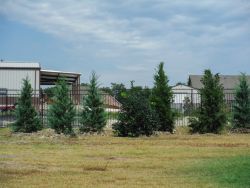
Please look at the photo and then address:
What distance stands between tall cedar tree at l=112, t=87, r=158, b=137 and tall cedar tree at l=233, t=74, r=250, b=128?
5261 mm

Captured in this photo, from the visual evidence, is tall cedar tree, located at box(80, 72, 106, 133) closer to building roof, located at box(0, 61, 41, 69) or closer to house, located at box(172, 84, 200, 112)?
house, located at box(172, 84, 200, 112)

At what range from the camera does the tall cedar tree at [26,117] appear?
24.4 m

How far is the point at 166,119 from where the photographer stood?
2481cm

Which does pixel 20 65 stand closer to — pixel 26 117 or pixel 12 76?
pixel 12 76

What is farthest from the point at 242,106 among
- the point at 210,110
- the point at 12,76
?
the point at 12,76

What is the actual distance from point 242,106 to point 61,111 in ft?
31.3

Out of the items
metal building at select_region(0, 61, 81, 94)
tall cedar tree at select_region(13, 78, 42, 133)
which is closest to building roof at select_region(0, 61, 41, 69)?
metal building at select_region(0, 61, 81, 94)

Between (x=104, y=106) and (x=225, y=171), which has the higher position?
Answer: (x=104, y=106)

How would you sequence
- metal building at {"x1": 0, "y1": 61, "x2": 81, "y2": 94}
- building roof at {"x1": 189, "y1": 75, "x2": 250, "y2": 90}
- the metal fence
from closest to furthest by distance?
1. the metal fence
2. metal building at {"x1": 0, "y1": 61, "x2": 81, "y2": 94}
3. building roof at {"x1": 189, "y1": 75, "x2": 250, "y2": 90}

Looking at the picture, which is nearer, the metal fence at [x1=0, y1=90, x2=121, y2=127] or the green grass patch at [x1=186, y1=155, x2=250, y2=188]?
the green grass patch at [x1=186, y1=155, x2=250, y2=188]

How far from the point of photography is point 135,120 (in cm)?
2292

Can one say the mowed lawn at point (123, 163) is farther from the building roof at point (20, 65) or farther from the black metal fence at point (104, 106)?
the building roof at point (20, 65)

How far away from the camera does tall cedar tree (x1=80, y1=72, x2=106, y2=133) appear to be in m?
24.4

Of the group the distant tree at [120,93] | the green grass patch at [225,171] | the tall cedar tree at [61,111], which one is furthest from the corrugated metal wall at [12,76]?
the green grass patch at [225,171]
